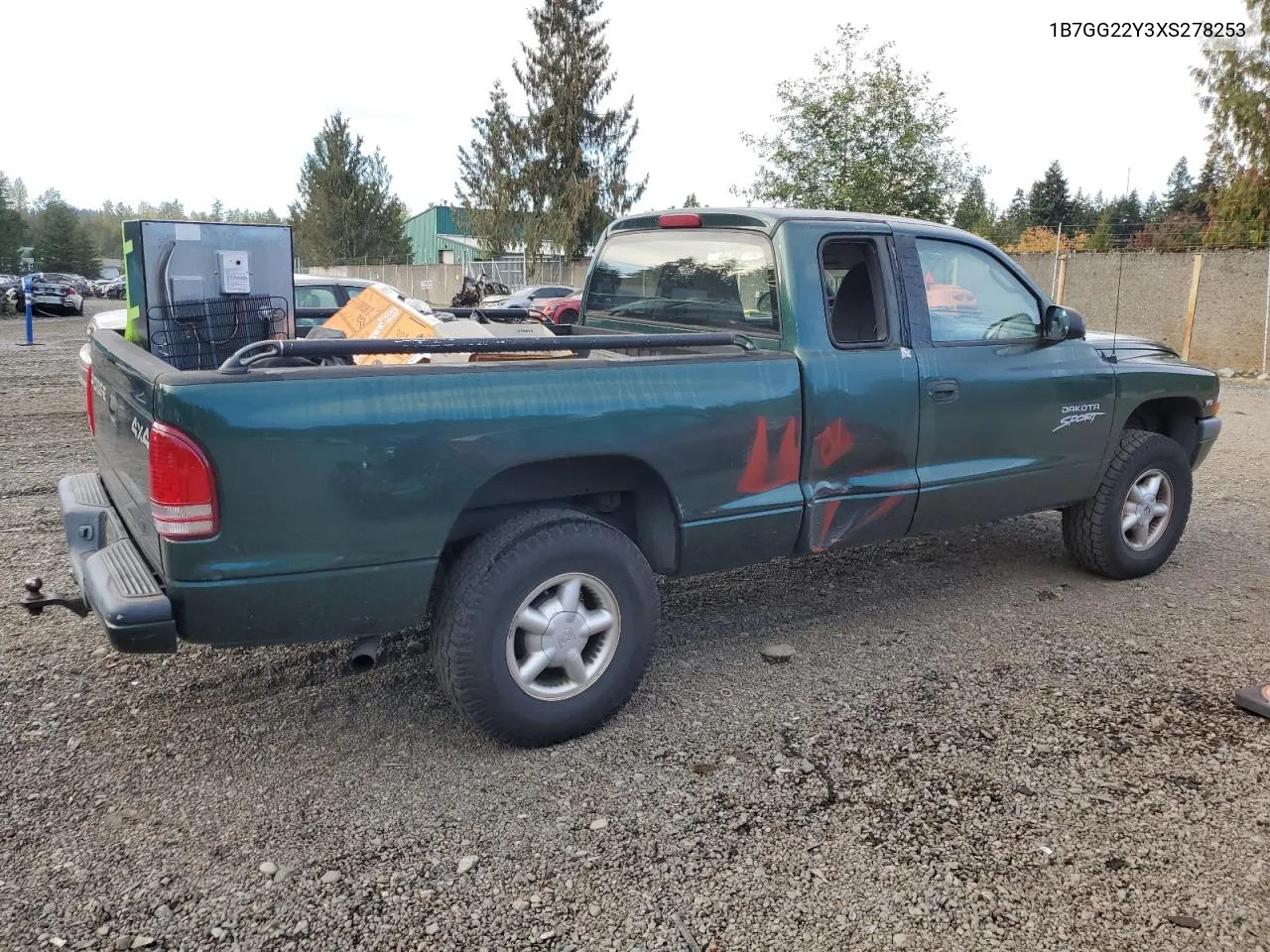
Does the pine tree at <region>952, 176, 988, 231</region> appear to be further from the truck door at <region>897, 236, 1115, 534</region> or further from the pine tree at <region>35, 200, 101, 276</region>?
the pine tree at <region>35, 200, 101, 276</region>

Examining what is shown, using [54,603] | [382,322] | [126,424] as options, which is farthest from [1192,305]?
[54,603]

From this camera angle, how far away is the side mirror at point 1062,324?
4520 mm

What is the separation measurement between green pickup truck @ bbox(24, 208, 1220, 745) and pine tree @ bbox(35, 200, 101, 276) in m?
71.4

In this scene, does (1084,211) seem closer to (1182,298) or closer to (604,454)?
(1182,298)

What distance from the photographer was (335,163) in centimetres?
5109

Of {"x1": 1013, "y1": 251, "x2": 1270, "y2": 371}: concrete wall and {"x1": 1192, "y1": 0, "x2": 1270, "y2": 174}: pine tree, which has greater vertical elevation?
{"x1": 1192, "y1": 0, "x2": 1270, "y2": 174}: pine tree

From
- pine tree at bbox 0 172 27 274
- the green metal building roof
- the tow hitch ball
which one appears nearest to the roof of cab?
the tow hitch ball

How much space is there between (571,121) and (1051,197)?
37693mm

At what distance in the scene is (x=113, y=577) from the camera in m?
2.94

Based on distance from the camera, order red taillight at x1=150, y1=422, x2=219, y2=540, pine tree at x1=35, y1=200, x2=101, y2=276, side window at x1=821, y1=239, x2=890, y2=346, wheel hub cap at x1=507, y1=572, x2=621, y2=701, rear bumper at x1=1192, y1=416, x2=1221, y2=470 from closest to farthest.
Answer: red taillight at x1=150, y1=422, x2=219, y2=540
wheel hub cap at x1=507, y1=572, x2=621, y2=701
side window at x1=821, y1=239, x2=890, y2=346
rear bumper at x1=1192, y1=416, x2=1221, y2=470
pine tree at x1=35, y1=200, x2=101, y2=276

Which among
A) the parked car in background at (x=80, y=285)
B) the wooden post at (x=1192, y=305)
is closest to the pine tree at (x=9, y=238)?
the parked car in background at (x=80, y=285)

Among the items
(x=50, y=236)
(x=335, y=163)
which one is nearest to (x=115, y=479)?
(x=335, y=163)

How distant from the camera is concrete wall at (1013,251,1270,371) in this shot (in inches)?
595

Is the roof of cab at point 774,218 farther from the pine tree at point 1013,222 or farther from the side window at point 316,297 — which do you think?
the pine tree at point 1013,222
